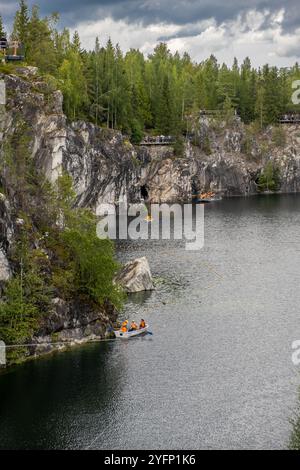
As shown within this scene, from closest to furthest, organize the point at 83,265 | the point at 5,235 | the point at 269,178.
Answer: the point at 5,235 → the point at 83,265 → the point at 269,178

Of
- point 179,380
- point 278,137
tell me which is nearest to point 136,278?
point 179,380

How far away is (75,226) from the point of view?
70.1 metres

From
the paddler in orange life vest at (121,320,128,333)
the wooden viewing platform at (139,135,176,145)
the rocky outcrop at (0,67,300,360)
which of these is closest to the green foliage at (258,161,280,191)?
the rocky outcrop at (0,67,300,360)

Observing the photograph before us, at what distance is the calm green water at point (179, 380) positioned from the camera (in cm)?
4703

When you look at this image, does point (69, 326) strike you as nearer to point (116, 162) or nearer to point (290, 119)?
point (116, 162)

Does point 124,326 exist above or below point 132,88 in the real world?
below

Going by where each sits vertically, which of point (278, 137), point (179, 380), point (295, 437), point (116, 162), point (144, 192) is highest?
point (278, 137)

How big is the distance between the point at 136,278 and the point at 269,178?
11218 cm

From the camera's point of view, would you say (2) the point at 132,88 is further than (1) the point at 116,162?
Yes

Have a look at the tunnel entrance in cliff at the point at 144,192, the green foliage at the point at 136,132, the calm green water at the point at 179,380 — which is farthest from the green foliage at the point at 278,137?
the calm green water at the point at 179,380

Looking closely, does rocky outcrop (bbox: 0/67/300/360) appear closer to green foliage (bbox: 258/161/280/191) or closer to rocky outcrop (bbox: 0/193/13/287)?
rocky outcrop (bbox: 0/193/13/287)

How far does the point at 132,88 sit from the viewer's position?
17138 centimetres

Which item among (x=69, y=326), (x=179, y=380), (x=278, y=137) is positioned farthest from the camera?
(x=278, y=137)

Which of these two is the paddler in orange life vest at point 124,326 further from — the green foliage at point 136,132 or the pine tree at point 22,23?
the green foliage at point 136,132
